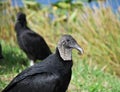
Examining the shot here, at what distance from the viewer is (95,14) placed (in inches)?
408

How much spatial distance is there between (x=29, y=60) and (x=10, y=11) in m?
3.01

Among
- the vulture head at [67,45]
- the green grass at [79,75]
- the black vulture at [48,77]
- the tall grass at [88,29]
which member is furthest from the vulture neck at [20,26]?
the black vulture at [48,77]

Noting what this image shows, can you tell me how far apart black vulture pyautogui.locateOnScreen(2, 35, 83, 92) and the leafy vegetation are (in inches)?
51.6

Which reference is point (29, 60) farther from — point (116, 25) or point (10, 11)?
point (10, 11)

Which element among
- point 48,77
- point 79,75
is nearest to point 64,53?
point 48,77

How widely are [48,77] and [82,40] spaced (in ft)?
16.5

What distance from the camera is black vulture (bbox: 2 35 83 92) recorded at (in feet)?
17.1

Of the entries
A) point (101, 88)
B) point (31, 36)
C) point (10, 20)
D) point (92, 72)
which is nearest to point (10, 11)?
point (10, 20)

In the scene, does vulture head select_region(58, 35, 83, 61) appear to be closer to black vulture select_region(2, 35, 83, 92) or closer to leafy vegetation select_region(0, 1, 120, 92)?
black vulture select_region(2, 35, 83, 92)

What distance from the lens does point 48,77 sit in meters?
5.22

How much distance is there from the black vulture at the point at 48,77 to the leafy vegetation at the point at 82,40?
51.6 inches

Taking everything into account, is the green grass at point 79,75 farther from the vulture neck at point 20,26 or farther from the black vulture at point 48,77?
the black vulture at point 48,77

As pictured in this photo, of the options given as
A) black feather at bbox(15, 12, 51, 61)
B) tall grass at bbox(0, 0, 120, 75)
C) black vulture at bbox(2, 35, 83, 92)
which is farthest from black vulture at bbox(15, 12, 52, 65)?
black vulture at bbox(2, 35, 83, 92)

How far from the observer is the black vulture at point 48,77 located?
520cm
